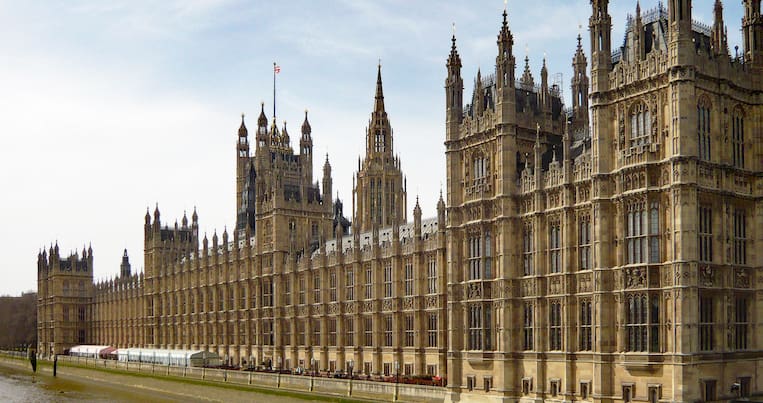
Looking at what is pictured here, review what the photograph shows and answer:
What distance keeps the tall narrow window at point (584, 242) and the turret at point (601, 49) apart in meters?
7.96

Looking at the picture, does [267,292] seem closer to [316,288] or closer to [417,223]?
[316,288]

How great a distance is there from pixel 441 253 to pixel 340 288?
21000mm

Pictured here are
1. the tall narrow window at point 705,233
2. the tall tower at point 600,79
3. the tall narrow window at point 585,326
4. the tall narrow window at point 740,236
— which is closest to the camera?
the tall narrow window at point 705,233

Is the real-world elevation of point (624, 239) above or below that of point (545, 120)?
below

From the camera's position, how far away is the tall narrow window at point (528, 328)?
202ft

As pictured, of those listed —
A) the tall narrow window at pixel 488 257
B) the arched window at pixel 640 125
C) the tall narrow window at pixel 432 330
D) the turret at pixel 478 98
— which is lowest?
the tall narrow window at pixel 432 330

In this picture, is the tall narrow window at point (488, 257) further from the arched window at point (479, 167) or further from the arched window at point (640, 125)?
the arched window at point (640, 125)

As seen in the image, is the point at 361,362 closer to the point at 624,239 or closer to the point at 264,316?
the point at 264,316

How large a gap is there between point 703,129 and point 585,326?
44.3 ft

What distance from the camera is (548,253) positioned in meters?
60.5

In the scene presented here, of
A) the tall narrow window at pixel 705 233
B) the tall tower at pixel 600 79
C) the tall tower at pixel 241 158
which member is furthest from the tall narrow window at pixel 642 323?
the tall tower at pixel 241 158

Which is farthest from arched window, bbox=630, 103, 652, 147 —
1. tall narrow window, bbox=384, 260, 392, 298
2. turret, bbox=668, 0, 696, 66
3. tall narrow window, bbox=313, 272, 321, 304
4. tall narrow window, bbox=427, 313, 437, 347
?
tall narrow window, bbox=313, 272, 321, 304

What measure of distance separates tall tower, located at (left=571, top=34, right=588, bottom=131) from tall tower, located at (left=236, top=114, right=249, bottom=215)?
104185 mm

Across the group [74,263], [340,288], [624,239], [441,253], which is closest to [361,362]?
[340,288]
